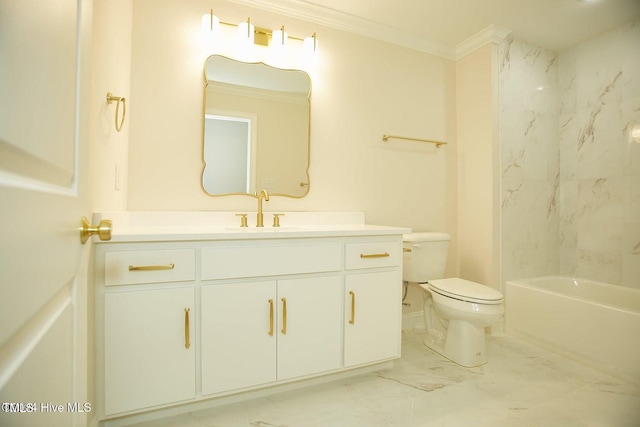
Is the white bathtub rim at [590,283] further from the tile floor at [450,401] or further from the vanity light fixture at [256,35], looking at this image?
the vanity light fixture at [256,35]

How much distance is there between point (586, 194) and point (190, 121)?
3223 mm

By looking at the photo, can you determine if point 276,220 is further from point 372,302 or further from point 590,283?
point 590,283

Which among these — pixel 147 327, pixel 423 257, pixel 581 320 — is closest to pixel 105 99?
pixel 147 327

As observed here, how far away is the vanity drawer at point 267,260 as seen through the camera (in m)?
1.40

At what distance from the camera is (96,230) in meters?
0.62

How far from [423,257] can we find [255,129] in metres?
1.49

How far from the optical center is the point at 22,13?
0.32m

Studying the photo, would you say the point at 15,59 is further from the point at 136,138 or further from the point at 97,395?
the point at 136,138

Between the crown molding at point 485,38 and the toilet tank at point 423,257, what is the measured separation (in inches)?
64.5

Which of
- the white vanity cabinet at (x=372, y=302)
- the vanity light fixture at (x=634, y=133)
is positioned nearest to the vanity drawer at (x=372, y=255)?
the white vanity cabinet at (x=372, y=302)

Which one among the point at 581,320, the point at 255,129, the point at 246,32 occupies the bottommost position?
the point at 581,320

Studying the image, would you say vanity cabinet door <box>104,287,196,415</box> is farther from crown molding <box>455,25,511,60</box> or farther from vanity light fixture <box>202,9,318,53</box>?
crown molding <box>455,25,511,60</box>

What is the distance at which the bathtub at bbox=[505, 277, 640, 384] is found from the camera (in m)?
1.82

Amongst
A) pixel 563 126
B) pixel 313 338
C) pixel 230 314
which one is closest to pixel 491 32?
pixel 563 126
